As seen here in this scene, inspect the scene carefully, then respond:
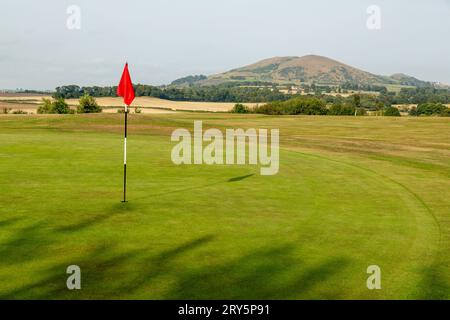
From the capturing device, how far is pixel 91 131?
2101 inches

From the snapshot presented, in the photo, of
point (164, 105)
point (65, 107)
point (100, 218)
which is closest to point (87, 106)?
point (65, 107)

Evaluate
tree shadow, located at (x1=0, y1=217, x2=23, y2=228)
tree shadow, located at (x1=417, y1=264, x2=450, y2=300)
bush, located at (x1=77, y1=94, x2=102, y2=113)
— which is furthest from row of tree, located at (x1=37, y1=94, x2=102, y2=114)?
tree shadow, located at (x1=417, y1=264, x2=450, y2=300)

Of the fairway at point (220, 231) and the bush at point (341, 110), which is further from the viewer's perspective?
the bush at point (341, 110)

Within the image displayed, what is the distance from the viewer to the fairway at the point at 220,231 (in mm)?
9398

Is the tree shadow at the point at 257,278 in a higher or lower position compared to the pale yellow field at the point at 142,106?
lower

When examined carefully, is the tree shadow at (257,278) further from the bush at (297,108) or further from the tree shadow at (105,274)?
the bush at (297,108)

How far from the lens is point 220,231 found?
44.0 ft

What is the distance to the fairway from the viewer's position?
30.8 feet
